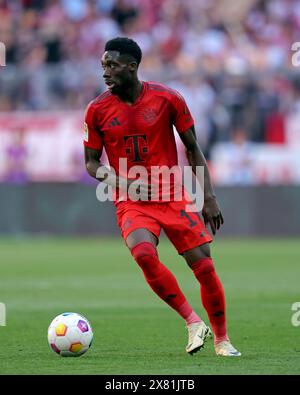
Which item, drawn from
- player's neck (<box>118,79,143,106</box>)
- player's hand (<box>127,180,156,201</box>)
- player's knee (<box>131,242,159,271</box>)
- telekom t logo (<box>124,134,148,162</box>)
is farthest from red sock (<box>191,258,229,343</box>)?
player's neck (<box>118,79,143,106</box>)

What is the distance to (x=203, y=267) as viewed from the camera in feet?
27.9

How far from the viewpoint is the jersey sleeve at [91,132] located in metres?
8.73

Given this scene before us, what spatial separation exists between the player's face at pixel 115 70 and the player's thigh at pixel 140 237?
1.11m

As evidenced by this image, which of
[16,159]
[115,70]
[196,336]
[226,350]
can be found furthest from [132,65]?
[16,159]

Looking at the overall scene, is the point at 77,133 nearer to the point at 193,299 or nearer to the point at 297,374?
the point at 193,299

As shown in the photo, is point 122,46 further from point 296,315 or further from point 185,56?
point 185,56

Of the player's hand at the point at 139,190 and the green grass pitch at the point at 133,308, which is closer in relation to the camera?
the green grass pitch at the point at 133,308

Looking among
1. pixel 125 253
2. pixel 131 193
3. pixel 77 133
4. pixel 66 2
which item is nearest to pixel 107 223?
pixel 77 133

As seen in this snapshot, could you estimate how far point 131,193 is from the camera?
8.73 meters

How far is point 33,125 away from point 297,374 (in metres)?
16.2

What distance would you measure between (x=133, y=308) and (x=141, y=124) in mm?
3894

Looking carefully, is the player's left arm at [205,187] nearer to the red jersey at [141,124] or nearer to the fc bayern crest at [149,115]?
the red jersey at [141,124]

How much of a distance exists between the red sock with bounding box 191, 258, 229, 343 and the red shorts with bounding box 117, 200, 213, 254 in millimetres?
174

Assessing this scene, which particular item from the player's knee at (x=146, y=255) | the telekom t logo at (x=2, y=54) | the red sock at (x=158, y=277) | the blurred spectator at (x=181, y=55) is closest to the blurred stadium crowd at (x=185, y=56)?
the blurred spectator at (x=181, y=55)
